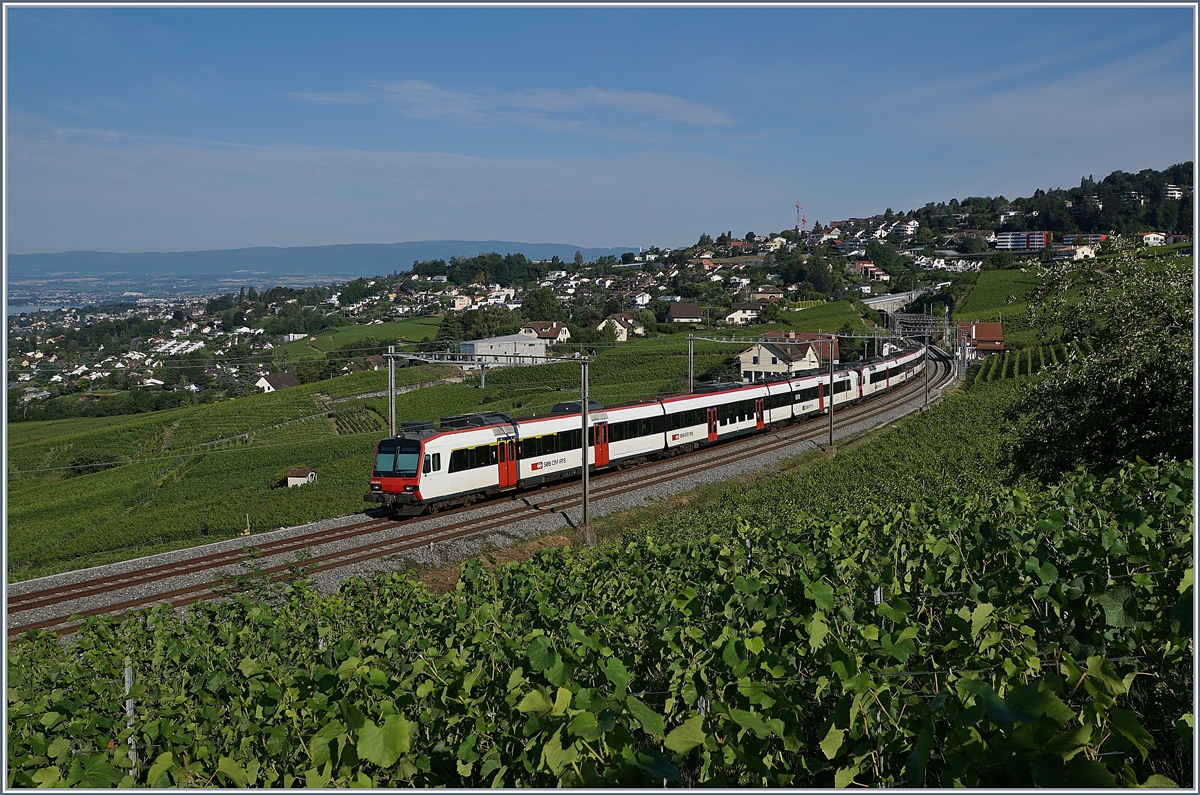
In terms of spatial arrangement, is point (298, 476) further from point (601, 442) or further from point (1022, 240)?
point (1022, 240)

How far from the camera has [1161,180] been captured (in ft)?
349

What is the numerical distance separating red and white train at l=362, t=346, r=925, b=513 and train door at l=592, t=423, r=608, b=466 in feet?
0.11

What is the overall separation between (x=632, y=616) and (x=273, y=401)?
63.8 metres

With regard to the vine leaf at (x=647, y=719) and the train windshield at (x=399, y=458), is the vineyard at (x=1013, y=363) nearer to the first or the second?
the train windshield at (x=399, y=458)

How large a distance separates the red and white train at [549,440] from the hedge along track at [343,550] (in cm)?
65

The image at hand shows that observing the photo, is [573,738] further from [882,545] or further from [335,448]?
[335,448]

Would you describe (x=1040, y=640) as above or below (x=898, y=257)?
below

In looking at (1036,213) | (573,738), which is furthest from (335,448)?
(1036,213)

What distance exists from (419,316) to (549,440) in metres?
119

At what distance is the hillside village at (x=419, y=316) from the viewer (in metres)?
53.8

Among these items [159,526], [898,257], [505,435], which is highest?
[898,257]

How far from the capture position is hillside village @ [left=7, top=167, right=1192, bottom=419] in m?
53.8

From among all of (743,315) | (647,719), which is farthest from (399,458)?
(743,315)

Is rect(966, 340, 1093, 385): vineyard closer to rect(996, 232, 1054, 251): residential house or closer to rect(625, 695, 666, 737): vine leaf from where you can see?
rect(625, 695, 666, 737): vine leaf
